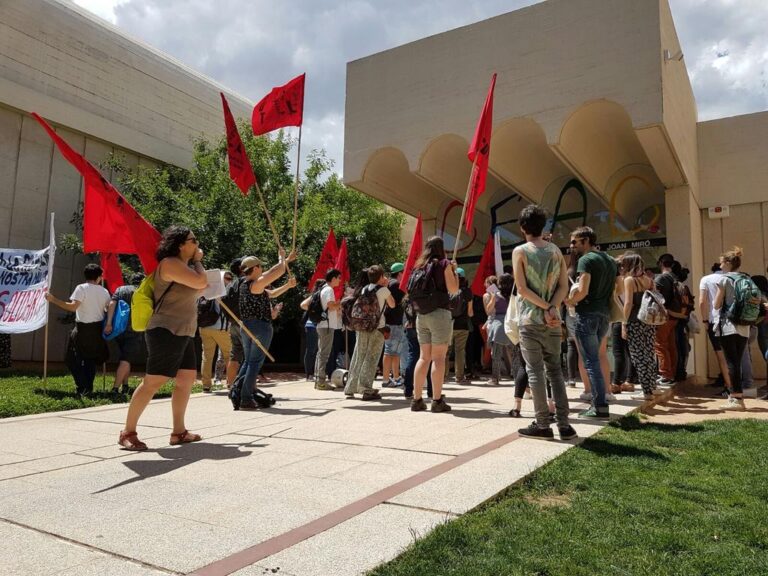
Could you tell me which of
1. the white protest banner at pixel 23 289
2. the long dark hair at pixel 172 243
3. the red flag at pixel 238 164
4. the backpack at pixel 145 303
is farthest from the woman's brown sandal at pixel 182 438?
the white protest banner at pixel 23 289

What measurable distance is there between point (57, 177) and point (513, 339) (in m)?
16.6

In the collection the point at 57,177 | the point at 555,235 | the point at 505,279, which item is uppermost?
the point at 57,177

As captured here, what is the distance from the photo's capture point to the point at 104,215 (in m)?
6.13

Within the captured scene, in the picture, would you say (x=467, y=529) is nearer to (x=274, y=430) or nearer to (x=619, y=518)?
(x=619, y=518)

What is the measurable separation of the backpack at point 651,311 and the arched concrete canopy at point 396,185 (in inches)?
282

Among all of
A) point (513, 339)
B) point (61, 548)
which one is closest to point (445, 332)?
point (513, 339)

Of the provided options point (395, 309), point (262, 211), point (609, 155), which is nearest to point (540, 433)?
point (395, 309)

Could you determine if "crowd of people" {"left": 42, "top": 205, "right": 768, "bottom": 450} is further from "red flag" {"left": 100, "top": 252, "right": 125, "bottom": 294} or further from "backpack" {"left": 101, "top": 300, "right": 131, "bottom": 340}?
"red flag" {"left": 100, "top": 252, "right": 125, "bottom": 294}

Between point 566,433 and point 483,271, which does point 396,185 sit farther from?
point 566,433

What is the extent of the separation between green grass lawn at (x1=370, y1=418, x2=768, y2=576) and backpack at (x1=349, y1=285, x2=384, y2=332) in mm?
3576

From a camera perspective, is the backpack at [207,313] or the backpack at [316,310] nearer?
the backpack at [207,313]

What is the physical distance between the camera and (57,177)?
16781mm

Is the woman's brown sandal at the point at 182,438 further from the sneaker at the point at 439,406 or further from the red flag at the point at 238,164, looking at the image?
the red flag at the point at 238,164

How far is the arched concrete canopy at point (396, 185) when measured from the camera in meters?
13.0
